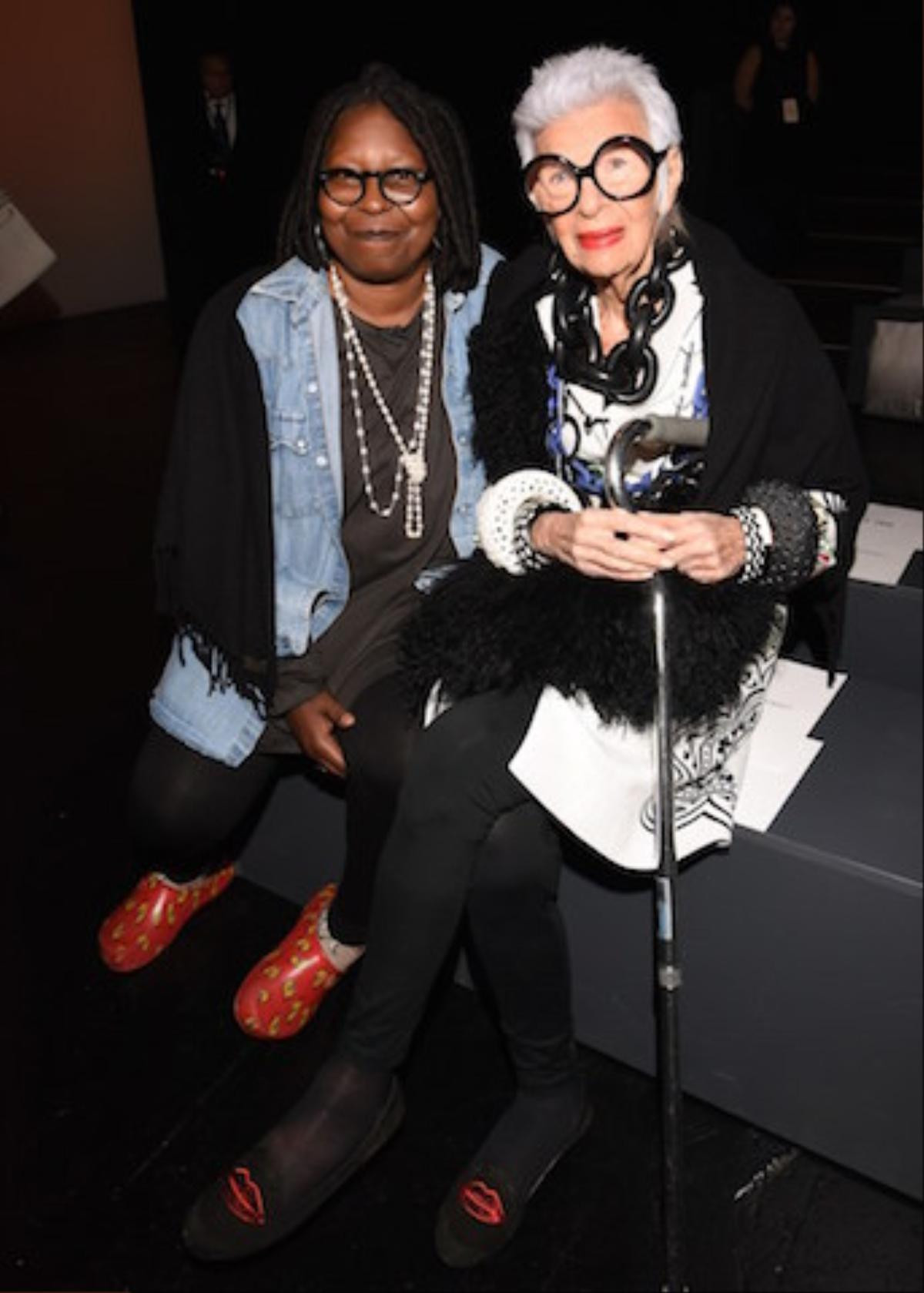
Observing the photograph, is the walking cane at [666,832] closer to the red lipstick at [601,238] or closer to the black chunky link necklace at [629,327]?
the black chunky link necklace at [629,327]

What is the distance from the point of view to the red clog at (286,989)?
1885 millimetres

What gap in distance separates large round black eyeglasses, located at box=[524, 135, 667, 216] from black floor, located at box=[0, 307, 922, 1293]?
1213 millimetres

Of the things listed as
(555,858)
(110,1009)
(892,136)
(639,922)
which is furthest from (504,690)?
(892,136)

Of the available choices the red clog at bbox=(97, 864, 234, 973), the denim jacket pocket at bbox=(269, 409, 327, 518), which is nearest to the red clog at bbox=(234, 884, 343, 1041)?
the red clog at bbox=(97, 864, 234, 973)

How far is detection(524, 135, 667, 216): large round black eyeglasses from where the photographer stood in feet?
4.52

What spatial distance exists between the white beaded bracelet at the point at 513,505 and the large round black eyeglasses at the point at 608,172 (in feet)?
1.04

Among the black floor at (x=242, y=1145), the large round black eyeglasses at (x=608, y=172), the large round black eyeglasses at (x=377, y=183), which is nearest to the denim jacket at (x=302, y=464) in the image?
the large round black eyeglasses at (x=377, y=183)

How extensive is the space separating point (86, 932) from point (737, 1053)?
1.11m

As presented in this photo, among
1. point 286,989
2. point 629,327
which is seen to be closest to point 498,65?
point 629,327

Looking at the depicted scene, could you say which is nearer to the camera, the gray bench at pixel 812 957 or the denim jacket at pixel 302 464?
the gray bench at pixel 812 957

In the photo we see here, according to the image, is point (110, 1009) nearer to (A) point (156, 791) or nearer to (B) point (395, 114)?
(A) point (156, 791)

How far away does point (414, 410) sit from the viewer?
5.72 feet

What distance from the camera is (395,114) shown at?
5.12 feet

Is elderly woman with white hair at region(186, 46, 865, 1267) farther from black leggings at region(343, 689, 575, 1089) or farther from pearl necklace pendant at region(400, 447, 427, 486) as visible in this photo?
pearl necklace pendant at region(400, 447, 427, 486)
